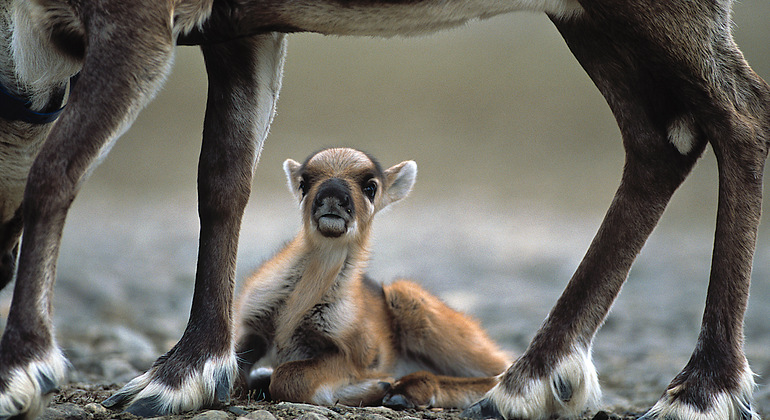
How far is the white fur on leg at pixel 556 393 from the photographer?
438 centimetres

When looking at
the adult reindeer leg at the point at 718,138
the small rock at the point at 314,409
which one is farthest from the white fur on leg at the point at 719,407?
the small rock at the point at 314,409

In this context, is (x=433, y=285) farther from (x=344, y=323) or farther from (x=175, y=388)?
(x=175, y=388)

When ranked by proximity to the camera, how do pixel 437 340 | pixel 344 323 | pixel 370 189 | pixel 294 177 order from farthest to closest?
pixel 294 177 < pixel 437 340 < pixel 370 189 < pixel 344 323

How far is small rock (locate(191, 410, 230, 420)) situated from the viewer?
3.76m

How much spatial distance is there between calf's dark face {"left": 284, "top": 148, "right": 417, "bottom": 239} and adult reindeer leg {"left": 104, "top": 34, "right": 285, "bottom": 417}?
0.48 meters

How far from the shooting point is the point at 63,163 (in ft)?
11.0

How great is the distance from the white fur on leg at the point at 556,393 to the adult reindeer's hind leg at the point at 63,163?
2.15 m

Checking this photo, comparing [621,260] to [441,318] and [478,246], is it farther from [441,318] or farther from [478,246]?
[478,246]

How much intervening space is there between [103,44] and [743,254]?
10.2ft

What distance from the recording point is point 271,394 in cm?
473

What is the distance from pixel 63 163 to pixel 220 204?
3.96ft

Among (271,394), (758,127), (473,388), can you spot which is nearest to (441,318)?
(473,388)

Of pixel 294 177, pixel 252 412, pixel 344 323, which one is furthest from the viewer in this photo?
pixel 294 177

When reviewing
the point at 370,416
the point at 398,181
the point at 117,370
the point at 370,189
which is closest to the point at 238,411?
the point at 370,416
